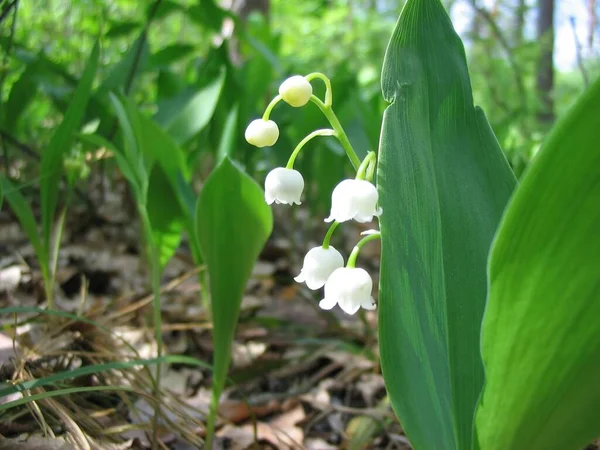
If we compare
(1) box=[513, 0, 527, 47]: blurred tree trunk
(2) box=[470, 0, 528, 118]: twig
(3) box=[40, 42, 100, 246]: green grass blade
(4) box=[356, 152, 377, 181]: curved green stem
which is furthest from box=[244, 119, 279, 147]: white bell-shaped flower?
(1) box=[513, 0, 527, 47]: blurred tree trunk

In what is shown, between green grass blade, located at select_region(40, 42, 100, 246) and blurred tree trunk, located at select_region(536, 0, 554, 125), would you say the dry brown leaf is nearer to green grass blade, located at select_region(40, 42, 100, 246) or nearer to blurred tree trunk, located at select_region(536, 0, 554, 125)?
green grass blade, located at select_region(40, 42, 100, 246)

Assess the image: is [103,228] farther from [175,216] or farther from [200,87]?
[175,216]

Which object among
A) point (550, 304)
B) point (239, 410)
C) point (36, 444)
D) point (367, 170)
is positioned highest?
point (367, 170)

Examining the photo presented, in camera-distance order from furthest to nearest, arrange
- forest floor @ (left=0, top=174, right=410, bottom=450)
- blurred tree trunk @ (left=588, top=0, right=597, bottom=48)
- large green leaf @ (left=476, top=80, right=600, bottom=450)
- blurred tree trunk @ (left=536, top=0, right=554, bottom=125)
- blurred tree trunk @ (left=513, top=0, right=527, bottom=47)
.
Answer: blurred tree trunk @ (left=536, top=0, right=554, bottom=125) < blurred tree trunk @ (left=513, top=0, right=527, bottom=47) < blurred tree trunk @ (left=588, top=0, right=597, bottom=48) < forest floor @ (left=0, top=174, right=410, bottom=450) < large green leaf @ (left=476, top=80, right=600, bottom=450)

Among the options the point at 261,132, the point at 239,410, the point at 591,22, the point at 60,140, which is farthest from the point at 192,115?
the point at 591,22

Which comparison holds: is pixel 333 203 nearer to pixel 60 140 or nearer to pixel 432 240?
pixel 432 240
